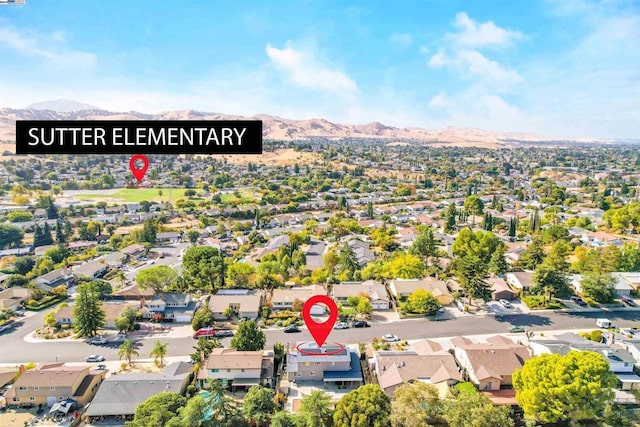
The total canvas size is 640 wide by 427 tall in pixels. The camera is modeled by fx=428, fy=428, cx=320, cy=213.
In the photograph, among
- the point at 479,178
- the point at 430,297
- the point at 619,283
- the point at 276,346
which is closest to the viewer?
the point at 276,346

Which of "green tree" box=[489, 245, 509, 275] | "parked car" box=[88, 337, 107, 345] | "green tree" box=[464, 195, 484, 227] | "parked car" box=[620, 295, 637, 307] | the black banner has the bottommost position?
"parked car" box=[88, 337, 107, 345]

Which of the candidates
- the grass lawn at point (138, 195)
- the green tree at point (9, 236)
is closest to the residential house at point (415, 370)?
the green tree at point (9, 236)

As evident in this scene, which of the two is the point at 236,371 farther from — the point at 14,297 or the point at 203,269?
the point at 14,297

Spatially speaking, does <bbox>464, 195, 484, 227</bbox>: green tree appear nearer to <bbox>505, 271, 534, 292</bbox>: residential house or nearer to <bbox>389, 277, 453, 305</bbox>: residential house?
<bbox>505, 271, 534, 292</bbox>: residential house

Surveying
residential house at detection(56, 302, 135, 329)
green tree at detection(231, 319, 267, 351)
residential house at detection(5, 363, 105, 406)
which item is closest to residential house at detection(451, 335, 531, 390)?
green tree at detection(231, 319, 267, 351)

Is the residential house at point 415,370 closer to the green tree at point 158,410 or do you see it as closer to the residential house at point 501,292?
the green tree at point 158,410

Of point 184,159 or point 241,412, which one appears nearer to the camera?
point 241,412

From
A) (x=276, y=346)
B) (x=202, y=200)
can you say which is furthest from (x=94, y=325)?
(x=202, y=200)

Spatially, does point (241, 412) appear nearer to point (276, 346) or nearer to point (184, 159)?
Result: point (276, 346)
